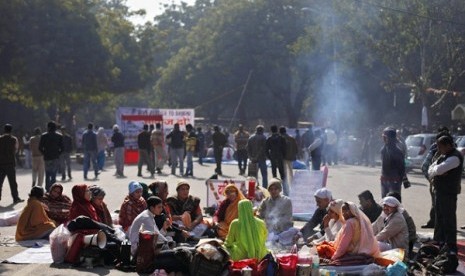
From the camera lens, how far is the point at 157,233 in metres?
10.2

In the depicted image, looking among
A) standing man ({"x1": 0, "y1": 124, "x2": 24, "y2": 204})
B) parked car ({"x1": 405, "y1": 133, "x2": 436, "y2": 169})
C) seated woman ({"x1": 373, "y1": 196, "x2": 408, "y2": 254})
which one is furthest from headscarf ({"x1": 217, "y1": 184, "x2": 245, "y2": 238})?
parked car ({"x1": 405, "y1": 133, "x2": 436, "y2": 169})

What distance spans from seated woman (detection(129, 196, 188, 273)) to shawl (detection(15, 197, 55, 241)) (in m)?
2.49

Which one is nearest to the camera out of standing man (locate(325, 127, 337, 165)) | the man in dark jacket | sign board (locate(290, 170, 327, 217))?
sign board (locate(290, 170, 327, 217))

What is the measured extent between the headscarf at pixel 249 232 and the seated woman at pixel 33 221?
388 centimetres

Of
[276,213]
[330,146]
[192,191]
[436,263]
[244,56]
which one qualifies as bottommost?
[436,263]

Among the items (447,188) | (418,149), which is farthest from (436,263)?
(418,149)

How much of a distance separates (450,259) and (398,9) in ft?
92.9

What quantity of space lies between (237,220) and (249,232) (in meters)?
0.27

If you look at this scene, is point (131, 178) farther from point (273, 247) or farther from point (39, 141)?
point (273, 247)

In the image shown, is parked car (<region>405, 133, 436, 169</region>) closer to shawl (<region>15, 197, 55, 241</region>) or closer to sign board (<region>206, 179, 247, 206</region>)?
sign board (<region>206, 179, 247, 206</region>)

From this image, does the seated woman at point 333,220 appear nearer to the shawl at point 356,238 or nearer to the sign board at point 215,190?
the shawl at point 356,238

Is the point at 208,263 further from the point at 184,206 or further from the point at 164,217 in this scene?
the point at 184,206

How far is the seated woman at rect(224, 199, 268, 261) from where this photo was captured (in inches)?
395

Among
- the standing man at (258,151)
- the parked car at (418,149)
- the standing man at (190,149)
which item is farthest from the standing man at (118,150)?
the parked car at (418,149)
